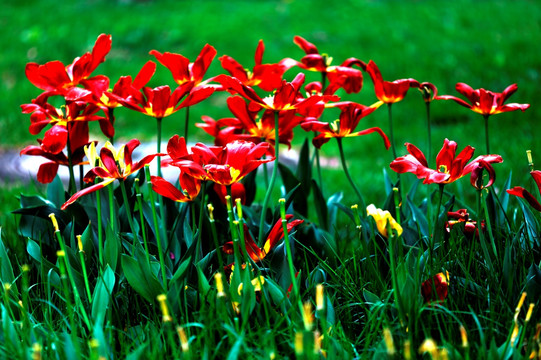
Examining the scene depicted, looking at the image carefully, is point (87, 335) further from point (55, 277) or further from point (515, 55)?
point (515, 55)

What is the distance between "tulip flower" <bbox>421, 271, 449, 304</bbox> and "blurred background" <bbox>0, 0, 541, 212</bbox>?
165 centimetres

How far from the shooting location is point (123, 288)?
5.18 ft

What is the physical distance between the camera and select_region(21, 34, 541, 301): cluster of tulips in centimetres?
149

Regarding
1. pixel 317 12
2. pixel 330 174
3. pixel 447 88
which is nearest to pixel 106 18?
pixel 317 12

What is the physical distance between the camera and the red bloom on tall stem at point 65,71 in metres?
1.82

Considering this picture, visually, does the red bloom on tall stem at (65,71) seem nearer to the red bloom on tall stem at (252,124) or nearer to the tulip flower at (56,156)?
the tulip flower at (56,156)

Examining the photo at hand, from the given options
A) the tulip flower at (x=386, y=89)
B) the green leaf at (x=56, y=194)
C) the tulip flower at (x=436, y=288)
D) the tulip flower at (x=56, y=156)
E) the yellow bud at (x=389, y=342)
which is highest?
the tulip flower at (x=386, y=89)

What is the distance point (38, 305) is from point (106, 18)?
781 centimetres

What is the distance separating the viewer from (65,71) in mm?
1843

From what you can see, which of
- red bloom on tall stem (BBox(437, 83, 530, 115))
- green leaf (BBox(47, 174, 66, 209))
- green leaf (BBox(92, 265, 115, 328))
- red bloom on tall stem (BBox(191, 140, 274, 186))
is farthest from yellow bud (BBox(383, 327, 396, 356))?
green leaf (BBox(47, 174, 66, 209))

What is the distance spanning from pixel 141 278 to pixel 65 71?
0.76m

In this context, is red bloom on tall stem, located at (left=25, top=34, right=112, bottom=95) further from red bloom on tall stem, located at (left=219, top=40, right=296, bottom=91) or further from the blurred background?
the blurred background

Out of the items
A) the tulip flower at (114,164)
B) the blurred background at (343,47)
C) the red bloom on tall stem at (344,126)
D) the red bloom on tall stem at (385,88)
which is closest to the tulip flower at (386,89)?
the red bloom on tall stem at (385,88)

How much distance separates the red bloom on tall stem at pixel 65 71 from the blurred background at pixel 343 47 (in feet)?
5.34
